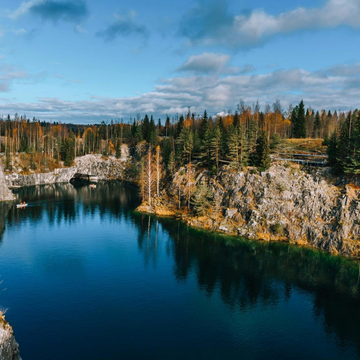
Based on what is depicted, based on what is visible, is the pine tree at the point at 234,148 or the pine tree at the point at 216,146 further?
the pine tree at the point at 216,146

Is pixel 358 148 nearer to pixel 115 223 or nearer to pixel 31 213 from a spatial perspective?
pixel 115 223

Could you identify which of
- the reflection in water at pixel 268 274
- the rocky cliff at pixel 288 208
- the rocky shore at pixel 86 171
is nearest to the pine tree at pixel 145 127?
the rocky shore at pixel 86 171

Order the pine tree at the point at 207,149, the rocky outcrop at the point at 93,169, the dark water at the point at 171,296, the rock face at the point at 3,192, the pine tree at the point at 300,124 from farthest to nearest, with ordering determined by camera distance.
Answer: the rocky outcrop at the point at 93,169
the pine tree at the point at 300,124
the rock face at the point at 3,192
the pine tree at the point at 207,149
the dark water at the point at 171,296

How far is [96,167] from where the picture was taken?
170 metres

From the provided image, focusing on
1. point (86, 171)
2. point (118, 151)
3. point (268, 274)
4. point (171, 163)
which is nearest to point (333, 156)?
point (268, 274)

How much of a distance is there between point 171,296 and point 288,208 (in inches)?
1637

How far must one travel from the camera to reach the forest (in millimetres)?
81125

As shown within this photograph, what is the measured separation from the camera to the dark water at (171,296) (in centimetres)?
3356

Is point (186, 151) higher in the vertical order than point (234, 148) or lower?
lower

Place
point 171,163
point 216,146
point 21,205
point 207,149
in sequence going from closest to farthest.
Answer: point 216,146, point 207,149, point 21,205, point 171,163

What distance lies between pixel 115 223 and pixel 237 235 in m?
36.0

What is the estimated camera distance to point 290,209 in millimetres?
71688

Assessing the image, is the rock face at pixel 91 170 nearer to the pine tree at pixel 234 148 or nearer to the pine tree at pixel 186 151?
the pine tree at pixel 186 151

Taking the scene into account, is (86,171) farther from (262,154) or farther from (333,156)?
(333,156)
